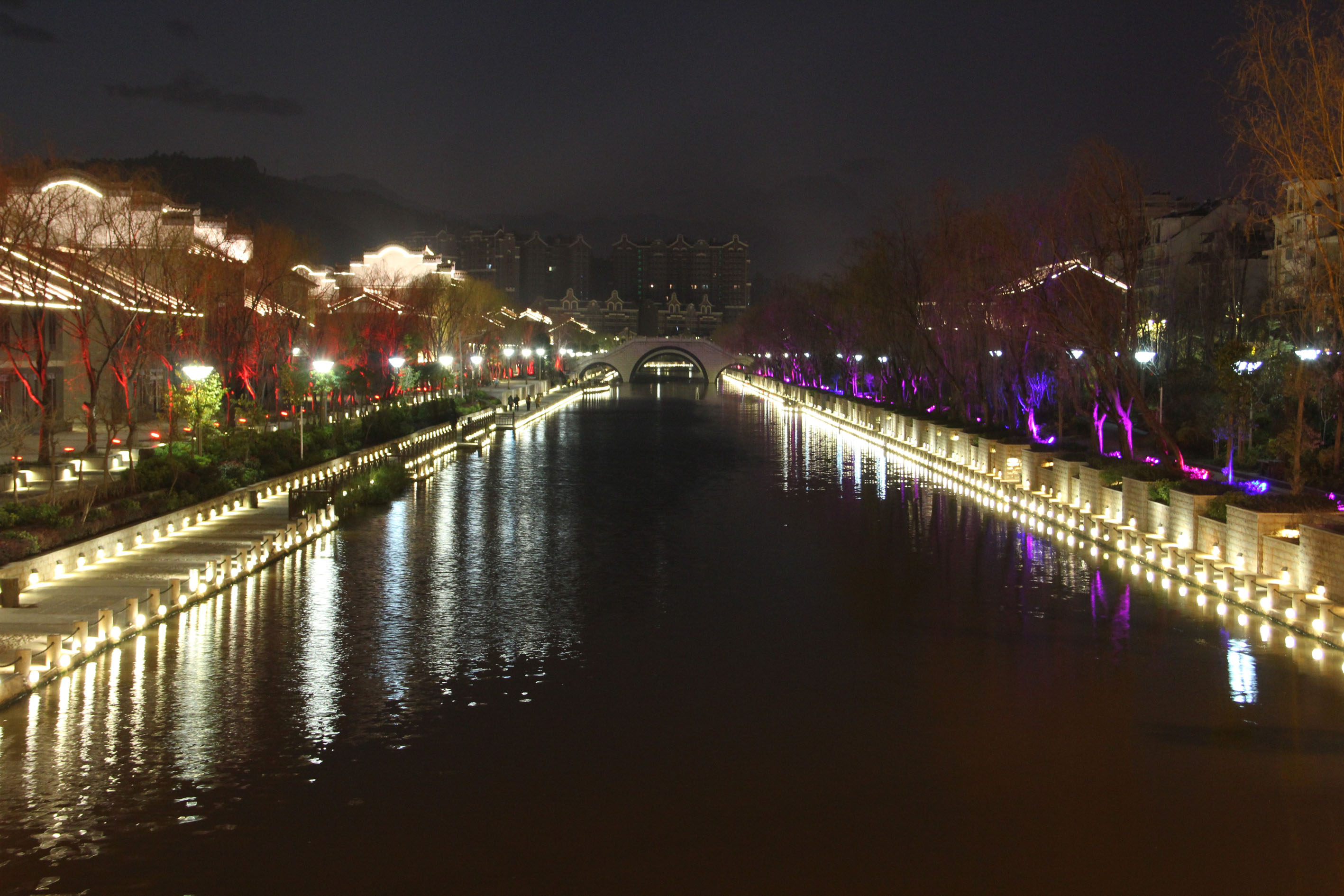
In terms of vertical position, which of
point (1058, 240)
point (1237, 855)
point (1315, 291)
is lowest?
point (1237, 855)

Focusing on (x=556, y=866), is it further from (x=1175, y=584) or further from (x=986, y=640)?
(x=1175, y=584)

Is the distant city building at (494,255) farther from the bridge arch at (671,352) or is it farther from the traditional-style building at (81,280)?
the traditional-style building at (81,280)

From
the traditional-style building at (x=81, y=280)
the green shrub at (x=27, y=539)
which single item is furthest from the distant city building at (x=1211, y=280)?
the green shrub at (x=27, y=539)

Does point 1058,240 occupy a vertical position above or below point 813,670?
above

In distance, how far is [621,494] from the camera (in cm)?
2428

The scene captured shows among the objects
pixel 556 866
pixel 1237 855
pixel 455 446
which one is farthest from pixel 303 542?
pixel 455 446

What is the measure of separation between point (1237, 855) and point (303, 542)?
1375cm

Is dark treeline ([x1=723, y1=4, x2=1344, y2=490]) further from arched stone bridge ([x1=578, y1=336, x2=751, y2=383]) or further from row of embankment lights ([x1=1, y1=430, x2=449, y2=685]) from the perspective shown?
arched stone bridge ([x1=578, y1=336, x2=751, y2=383])

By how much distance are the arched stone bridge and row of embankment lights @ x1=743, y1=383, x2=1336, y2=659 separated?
69524mm

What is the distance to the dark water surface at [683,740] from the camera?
6863 mm

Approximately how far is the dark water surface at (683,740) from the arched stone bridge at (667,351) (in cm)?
8303

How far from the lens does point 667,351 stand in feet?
335

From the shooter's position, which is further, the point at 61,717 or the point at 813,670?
the point at 813,670

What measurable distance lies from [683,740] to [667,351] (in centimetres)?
9374
